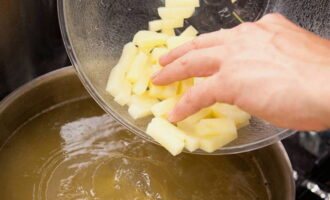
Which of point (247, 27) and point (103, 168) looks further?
point (103, 168)

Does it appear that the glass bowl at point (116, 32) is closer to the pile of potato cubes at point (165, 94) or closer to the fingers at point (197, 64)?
the pile of potato cubes at point (165, 94)

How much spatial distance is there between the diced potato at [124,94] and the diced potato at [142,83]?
14 millimetres

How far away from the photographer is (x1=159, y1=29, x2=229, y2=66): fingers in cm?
82

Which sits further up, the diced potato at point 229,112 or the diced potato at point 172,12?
the diced potato at point 172,12

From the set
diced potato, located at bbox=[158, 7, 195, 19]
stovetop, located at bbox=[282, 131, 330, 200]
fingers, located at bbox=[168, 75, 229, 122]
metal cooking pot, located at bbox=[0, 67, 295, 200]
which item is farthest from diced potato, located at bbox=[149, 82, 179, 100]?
stovetop, located at bbox=[282, 131, 330, 200]

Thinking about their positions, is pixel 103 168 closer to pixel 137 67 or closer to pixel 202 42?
pixel 137 67

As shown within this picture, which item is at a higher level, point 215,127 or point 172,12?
point 172,12

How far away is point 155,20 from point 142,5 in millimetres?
53

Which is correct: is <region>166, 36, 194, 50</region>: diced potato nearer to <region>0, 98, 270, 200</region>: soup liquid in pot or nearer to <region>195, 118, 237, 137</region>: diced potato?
<region>195, 118, 237, 137</region>: diced potato

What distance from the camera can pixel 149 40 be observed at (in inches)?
39.3

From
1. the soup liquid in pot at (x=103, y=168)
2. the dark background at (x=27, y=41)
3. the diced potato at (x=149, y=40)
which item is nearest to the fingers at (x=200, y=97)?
the diced potato at (x=149, y=40)

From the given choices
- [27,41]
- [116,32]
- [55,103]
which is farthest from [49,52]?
[116,32]

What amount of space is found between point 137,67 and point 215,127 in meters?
0.23

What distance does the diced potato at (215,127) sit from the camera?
34.3 inches
